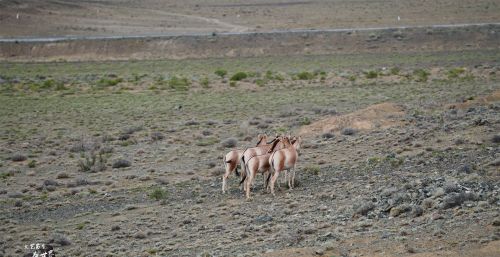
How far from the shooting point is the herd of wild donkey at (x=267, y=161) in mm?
19172

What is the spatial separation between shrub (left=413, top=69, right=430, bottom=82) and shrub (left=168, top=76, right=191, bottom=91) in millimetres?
15264

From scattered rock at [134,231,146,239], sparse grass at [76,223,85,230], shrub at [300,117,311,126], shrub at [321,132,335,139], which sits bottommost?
shrub at [300,117,311,126]

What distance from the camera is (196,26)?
9094 centimetres

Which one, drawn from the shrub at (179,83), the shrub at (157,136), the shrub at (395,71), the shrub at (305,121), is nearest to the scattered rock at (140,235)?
the shrub at (157,136)

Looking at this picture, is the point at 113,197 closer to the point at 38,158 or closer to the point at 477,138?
the point at 38,158

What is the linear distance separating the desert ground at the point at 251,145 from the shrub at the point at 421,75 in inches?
3.8

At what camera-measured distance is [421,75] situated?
5188 centimetres

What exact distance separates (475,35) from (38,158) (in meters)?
53.0

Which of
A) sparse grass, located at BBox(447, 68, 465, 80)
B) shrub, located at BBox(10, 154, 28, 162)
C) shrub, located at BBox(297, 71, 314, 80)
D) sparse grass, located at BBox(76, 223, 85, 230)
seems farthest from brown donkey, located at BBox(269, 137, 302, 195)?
sparse grass, located at BBox(447, 68, 465, 80)

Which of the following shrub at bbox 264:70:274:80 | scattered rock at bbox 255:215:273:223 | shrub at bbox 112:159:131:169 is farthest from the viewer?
shrub at bbox 264:70:274:80

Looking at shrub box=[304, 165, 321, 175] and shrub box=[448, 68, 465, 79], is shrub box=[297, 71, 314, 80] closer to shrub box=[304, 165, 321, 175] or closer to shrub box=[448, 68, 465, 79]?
shrub box=[448, 68, 465, 79]

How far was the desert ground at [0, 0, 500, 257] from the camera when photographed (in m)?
15.1

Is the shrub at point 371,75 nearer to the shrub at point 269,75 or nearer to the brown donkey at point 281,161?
the shrub at point 269,75

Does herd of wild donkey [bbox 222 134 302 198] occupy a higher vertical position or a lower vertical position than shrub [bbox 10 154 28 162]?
higher
